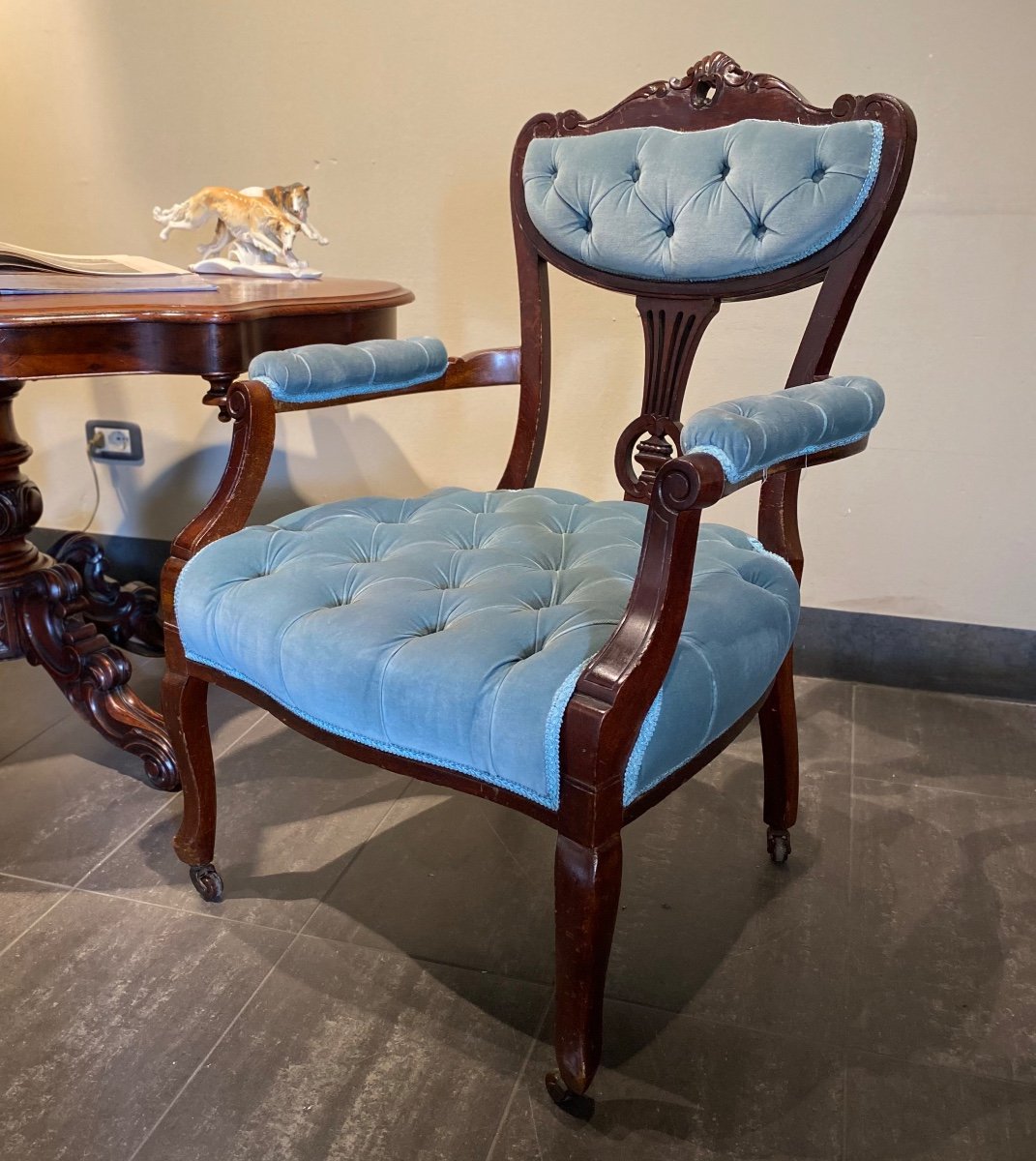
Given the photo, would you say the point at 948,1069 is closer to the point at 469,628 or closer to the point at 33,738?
the point at 469,628

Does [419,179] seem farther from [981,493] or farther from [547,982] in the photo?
[547,982]

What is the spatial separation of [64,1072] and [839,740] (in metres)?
1.22

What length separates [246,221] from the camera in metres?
1.53

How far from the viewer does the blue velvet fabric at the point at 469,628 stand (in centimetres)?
83

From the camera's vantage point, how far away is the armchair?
811mm

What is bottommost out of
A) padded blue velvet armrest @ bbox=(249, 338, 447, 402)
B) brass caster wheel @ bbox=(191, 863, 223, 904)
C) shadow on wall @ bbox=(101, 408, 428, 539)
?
brass caster wheel @ bbox=(191, 863, 223, 904)

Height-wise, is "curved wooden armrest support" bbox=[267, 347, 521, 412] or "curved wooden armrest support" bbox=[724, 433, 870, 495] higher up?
"curved wooden armrest support" bbox=[267, 347, 521, 412]

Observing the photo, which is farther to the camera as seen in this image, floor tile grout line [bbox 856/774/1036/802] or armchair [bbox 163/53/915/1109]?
floor tile grout line [bbox 856/774/1036/802]

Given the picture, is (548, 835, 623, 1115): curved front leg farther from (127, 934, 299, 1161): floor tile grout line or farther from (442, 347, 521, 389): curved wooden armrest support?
(442, 347, 521, 389): curved wooden armrest support

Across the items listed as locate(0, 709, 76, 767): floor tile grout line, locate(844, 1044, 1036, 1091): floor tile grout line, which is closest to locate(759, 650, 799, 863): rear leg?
locate(844, 1044, 1036, 1091): floor tile grout line

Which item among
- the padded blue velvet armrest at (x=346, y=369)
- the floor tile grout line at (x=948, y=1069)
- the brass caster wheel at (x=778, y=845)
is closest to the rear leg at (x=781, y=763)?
the brass caster wheel at (x=778, y=845)

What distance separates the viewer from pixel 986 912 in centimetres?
128

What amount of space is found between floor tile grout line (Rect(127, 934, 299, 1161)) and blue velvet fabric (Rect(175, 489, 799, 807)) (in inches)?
14.5

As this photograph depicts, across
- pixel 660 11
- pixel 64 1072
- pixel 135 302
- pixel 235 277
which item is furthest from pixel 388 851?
pixel 660 11
